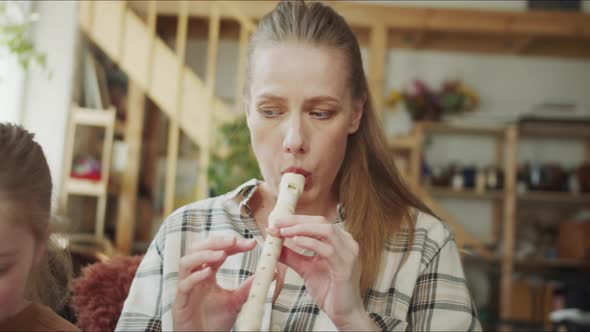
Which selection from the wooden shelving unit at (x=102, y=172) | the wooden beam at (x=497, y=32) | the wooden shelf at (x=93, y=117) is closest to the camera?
the wooden shelf at (x=93, y=117)

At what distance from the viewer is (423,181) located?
16.3ft

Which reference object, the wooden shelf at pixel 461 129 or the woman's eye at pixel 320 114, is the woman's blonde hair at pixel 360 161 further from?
the wooden shelf at pixel 461 129

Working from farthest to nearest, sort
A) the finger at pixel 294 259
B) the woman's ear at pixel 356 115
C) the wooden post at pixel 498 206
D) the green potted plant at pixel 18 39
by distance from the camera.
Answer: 1. the wooden post at pixel 498 206
2. the green potted plant at pixel 18 39
3. the woman's ear at pixel 356 115
4. the finger at pixel 294 259

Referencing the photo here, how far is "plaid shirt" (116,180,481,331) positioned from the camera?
91 cm

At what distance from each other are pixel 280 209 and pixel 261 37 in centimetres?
29

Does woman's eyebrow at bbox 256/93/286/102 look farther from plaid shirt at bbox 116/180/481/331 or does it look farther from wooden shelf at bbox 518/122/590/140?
wooden shelf at bbox 518/122/590/140

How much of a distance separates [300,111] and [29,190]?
35 centimetres

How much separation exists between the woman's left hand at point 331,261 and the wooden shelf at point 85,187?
2.46 m

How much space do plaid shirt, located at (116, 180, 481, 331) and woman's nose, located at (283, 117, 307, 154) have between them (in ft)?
0.54

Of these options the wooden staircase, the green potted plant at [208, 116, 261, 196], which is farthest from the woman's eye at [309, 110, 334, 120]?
the green potted plant at [208, 116, 261, 196]

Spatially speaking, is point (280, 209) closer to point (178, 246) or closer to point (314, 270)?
point (314, 270)

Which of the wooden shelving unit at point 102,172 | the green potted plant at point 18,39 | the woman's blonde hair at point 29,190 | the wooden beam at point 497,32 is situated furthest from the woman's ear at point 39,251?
the wooden beam at point 497,32

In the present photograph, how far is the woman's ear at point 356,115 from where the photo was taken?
0.99m

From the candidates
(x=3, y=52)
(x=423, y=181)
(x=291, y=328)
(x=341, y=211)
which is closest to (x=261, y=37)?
(x=341, y=211)
